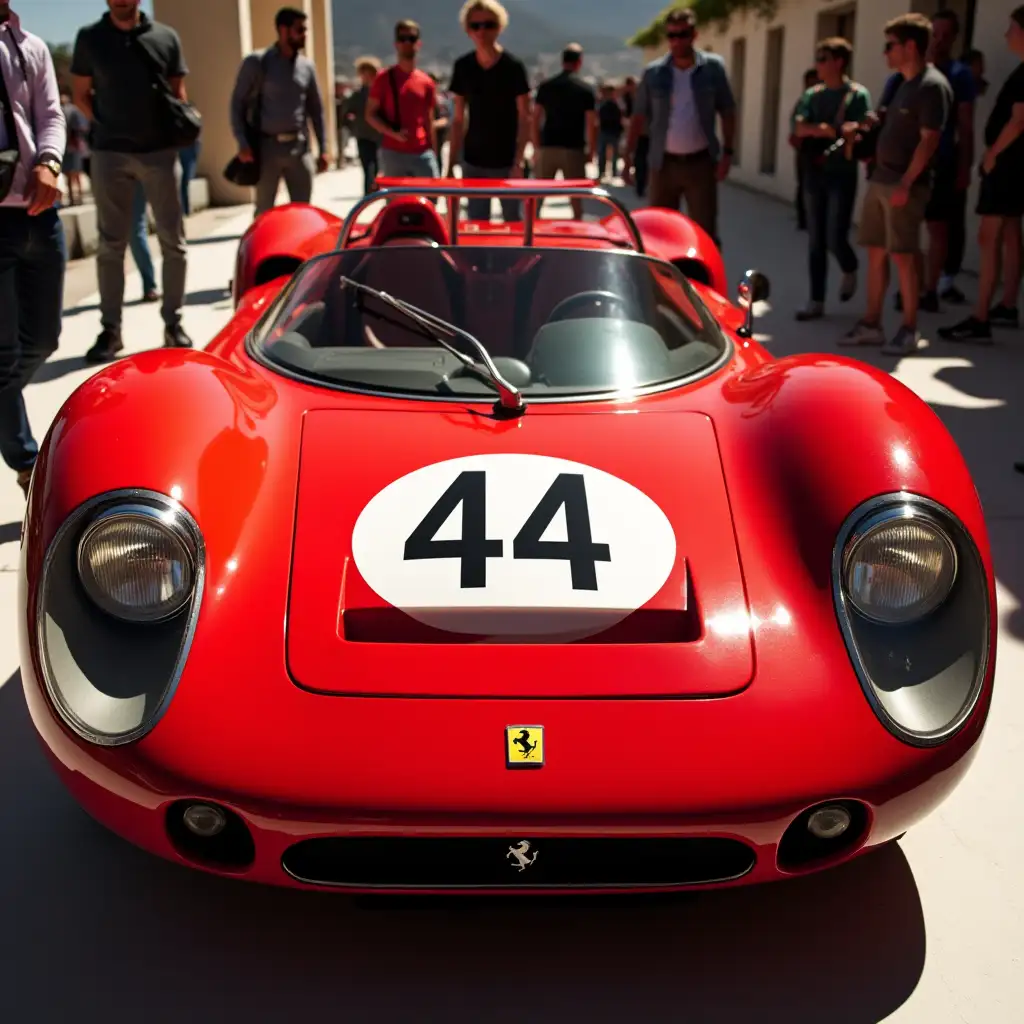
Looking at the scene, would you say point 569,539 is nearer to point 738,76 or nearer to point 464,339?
point 464,339

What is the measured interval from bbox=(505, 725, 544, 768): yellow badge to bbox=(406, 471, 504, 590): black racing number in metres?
0.31

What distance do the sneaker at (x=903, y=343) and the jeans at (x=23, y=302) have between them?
4.27m

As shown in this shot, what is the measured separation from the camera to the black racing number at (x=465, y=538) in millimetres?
2080

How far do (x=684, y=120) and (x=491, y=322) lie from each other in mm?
4706

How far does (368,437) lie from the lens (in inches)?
96.1

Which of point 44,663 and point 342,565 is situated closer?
point 44,663

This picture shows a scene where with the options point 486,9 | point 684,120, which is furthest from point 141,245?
point 684,120

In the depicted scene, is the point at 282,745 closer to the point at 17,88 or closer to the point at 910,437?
the point at 910,437

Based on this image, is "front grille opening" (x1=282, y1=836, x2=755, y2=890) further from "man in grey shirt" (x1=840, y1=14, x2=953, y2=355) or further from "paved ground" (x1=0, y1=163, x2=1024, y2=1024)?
"man in grey shirt" (x1=840, y1=14, x2=953, y2=355)

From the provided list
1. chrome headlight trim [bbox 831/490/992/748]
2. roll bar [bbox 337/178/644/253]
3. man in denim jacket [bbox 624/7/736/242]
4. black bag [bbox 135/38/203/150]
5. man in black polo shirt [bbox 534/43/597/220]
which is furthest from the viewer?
man in black polo shirt [bbox 534/43/597/220]

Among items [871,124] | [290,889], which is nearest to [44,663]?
[290,889]

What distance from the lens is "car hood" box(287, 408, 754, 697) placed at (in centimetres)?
192

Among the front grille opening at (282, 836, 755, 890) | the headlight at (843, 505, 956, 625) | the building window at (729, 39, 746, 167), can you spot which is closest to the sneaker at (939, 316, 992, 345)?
the headlight at (843, 505, 956, 625)

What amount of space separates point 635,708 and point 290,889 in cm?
76
